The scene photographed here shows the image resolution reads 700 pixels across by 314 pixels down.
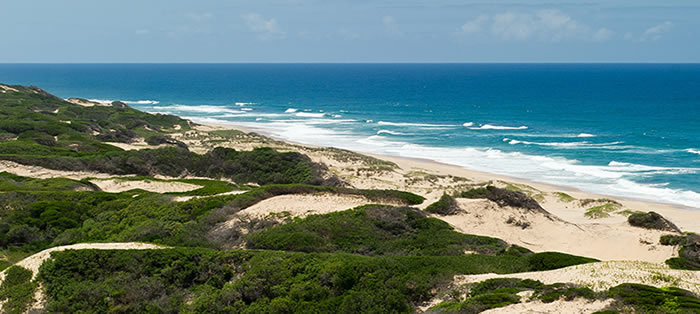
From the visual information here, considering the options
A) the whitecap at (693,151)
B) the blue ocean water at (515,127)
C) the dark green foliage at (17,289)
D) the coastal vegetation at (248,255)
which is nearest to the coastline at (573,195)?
the blue ocean water at (515,127)

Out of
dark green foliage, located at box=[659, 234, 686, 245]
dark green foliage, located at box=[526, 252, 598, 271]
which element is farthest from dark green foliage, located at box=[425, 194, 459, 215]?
dark green foliage, located at box=[659, 234, 686, 245]

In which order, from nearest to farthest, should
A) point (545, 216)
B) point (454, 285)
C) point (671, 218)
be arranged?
point (454, 285), point (545, 216), point (671, 218)

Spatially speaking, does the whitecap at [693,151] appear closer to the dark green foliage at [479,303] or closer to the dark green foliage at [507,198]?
the dark green foliage at [507,198]

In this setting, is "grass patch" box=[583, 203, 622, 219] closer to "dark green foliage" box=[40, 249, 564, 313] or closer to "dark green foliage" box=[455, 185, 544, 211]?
"dark green foliage" box=[455, 185, 544, 211]

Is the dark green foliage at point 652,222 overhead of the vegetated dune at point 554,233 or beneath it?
overhead

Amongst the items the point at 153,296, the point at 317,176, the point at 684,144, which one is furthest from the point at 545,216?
the point at 684,144

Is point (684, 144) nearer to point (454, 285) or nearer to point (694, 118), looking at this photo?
point (694, 118)
